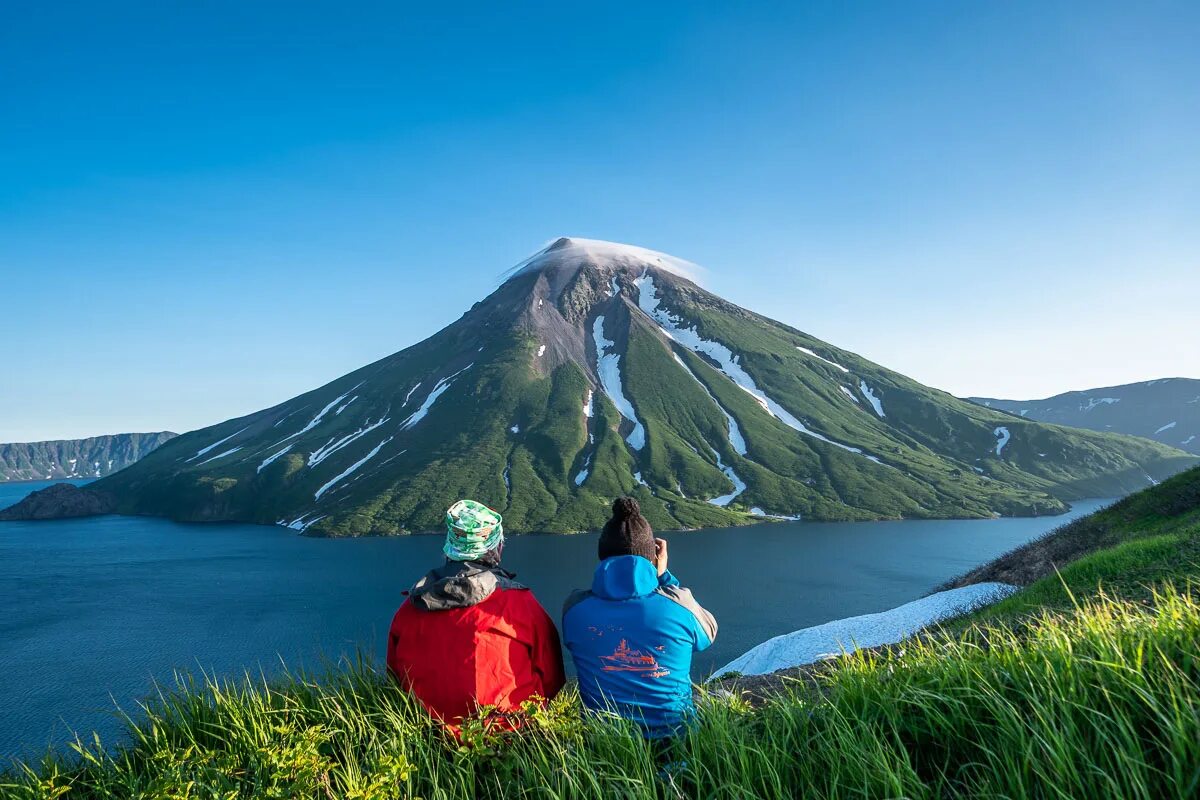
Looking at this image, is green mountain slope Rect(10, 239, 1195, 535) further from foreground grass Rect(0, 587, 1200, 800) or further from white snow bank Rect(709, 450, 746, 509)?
foreground grass Rect(0, 587, 1200, 800)

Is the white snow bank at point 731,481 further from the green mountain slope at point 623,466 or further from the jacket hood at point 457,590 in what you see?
the jacket hood at point 457,590

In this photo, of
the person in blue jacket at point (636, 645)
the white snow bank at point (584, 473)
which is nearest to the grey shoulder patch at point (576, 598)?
the person in blue jacket at point (636, 645)

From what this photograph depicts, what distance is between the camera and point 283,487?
16162 cm

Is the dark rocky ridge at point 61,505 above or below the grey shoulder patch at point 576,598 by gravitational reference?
below

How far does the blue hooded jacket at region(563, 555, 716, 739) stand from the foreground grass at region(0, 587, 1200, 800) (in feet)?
1.36

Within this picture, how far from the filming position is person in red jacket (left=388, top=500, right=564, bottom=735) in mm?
4695

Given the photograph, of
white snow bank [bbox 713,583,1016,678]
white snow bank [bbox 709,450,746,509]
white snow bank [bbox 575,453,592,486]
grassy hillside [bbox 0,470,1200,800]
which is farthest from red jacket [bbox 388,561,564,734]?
white snow bank [bbox 575,453,592,486]

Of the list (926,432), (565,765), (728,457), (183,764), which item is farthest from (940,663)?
(926,432)

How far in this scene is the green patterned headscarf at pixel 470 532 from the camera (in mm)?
5176

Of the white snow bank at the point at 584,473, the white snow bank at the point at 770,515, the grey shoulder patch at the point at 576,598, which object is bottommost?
the white snow bank at the point at 770,515

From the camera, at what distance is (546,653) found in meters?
5.05

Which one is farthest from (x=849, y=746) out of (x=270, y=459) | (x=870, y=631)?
(x=270, y=459)

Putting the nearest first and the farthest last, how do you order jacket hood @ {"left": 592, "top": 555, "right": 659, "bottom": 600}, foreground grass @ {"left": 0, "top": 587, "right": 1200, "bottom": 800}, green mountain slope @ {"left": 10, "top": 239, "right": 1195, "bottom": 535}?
foreground grass @ {"left": 0, "top": 587, "right": 1200, "bottom": 800}, jacket hood @ {"left": 592, "top": 555, "right": 659, "bottom": 600}, green mountain slope @ {"left": 10, "top": 239, "right": 1195, "bottom": 535}

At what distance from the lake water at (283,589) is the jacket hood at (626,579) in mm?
24479
